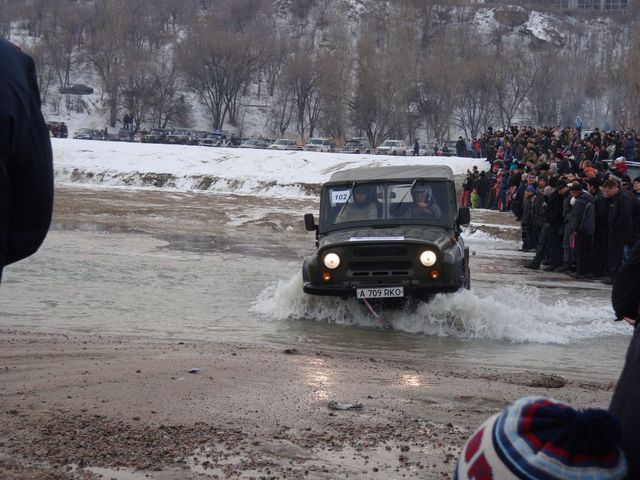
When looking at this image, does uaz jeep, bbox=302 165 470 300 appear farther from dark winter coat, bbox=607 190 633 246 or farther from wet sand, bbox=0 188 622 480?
dark winter coat, bbox=607 190 633 246

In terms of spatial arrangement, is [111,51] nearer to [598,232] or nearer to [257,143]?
[257,143]

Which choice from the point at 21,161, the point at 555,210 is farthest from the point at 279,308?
the point at 21,161

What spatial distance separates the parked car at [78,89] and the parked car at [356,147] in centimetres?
3454

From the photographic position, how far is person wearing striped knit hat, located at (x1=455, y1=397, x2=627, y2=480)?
206cm

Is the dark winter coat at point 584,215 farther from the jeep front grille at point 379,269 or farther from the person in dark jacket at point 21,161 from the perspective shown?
the person in dark jacket at point 21,161

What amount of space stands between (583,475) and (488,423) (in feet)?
0.81

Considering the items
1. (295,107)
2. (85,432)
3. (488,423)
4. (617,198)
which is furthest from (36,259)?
(295,107)

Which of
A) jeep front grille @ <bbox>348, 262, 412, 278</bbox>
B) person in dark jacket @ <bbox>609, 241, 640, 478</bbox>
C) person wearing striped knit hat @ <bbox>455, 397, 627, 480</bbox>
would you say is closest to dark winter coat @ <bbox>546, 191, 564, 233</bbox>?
jeep front grille @ <bbox>348, 262, 412, 278</bbox>

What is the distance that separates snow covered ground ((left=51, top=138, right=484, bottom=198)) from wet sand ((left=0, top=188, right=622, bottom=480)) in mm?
32967

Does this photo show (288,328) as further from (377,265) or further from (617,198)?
(617,198)

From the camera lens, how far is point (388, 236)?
11.5 meters

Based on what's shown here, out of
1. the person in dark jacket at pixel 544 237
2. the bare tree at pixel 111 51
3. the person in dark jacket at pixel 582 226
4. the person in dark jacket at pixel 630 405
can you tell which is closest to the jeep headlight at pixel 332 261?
the person in dark jacket at pixel 582 226

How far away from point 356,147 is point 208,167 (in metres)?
29.1

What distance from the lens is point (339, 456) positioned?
5.33m
